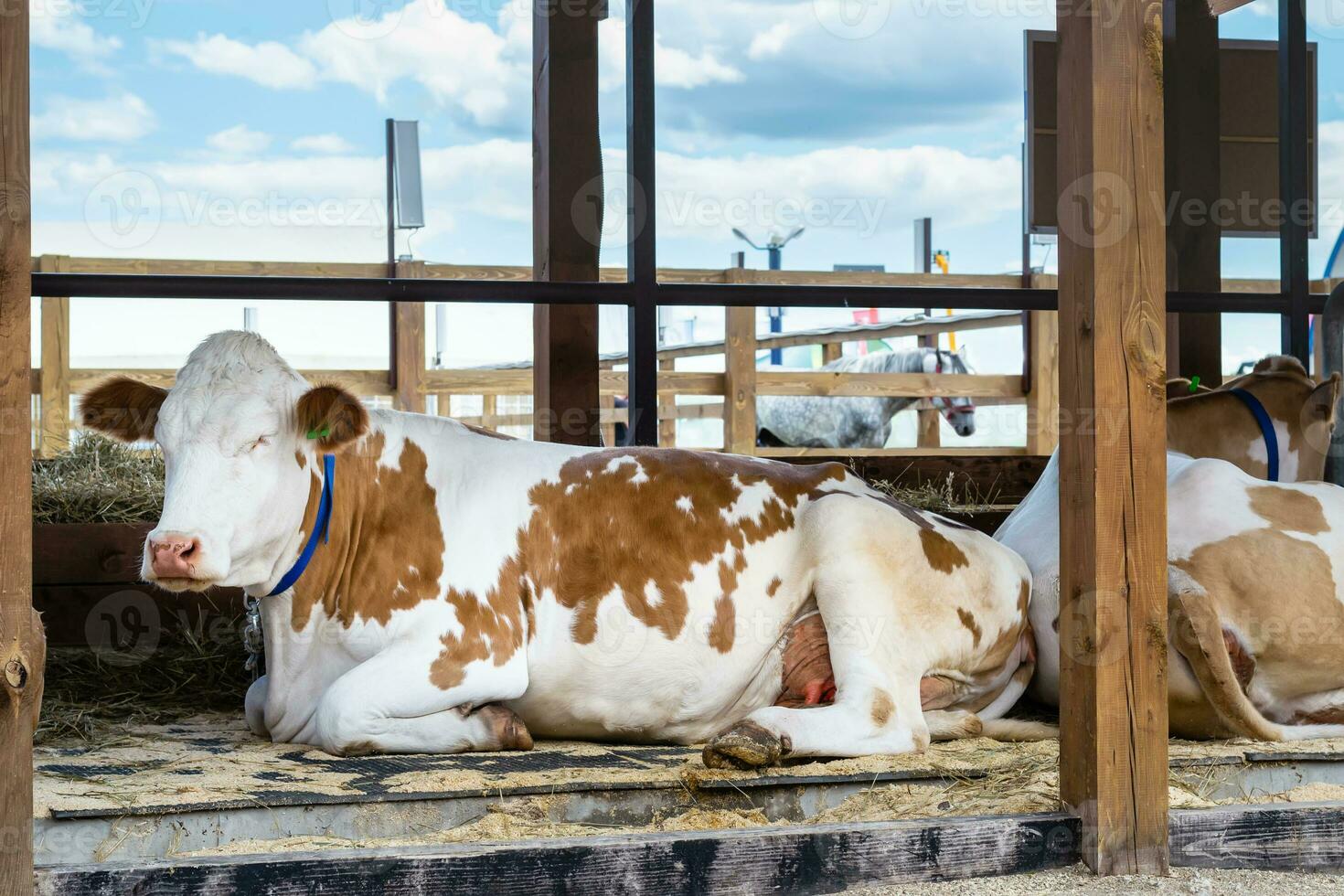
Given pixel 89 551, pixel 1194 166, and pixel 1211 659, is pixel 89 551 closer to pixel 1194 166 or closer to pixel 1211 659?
pixel 1211 659

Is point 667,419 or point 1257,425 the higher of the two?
point 667,419

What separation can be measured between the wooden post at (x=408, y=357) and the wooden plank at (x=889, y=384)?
282cm

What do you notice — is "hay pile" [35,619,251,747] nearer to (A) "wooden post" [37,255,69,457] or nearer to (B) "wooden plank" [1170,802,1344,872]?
(B) "wooden plank" [1170,802,1344,872]

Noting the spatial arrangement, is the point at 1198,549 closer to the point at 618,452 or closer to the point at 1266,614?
the point at 1266,614

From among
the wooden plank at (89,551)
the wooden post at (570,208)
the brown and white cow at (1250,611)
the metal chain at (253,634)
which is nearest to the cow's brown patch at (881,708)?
the brown and white cow at (1250,611)

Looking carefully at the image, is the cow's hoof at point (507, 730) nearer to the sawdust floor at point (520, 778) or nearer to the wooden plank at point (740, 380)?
the sawdust floor at point (520, 778)

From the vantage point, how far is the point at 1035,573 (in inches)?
181

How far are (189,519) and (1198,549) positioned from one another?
3.07 m

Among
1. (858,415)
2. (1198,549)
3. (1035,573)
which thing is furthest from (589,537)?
(858,415)

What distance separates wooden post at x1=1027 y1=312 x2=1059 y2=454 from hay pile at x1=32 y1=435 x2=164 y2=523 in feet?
24.4

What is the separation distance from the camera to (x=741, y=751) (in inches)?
134

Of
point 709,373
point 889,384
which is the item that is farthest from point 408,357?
point 889,384

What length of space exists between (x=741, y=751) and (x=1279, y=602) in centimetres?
198

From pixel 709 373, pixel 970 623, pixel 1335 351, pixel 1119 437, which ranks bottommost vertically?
pixel 970 623
